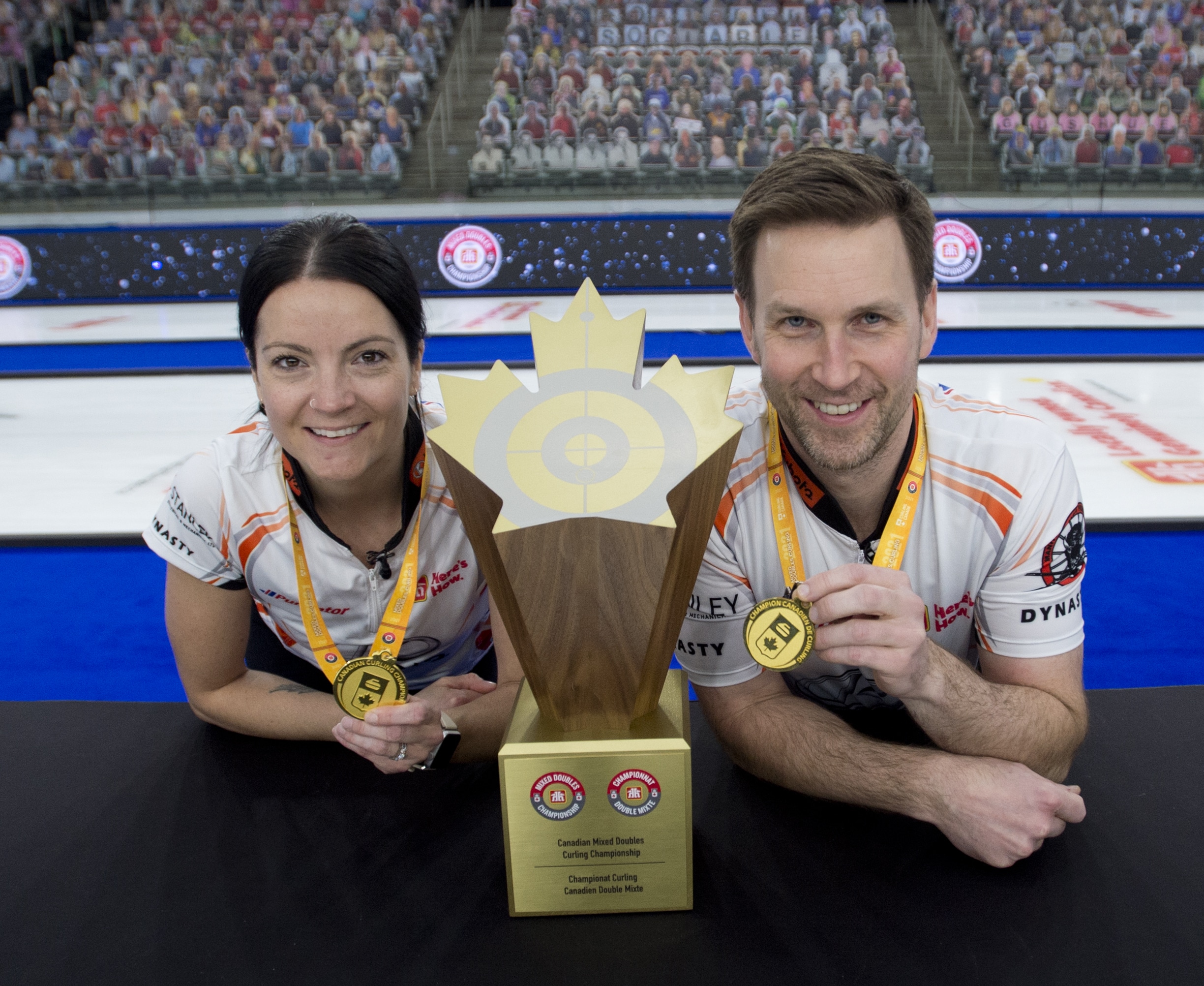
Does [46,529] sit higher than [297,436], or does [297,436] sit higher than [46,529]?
[297,436]

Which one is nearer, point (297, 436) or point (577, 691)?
point (577, 691)

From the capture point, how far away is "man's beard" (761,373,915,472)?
155 cm

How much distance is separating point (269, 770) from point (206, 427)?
4706 millimetres

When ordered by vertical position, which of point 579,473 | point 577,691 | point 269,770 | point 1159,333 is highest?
point 579,473

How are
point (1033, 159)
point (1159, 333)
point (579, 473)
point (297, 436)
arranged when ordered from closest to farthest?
point (579, 473) < point (297, 436) < point (1159, 333) < point (1033, 159)

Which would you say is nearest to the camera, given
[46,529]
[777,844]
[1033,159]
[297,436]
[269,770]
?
[777,844]

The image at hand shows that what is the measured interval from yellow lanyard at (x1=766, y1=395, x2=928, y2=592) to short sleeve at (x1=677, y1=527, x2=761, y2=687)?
10 cm

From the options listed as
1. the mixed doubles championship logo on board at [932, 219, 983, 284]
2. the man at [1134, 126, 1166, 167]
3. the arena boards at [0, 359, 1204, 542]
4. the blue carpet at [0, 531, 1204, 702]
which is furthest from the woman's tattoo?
the man at [1134, 126, 1166, 167]

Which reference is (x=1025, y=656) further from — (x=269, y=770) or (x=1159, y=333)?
(x=1159, y=333)

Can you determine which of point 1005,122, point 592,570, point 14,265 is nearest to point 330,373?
point 592,570

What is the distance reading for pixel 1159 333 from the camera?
26.6 feet

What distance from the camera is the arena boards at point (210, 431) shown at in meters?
4.19

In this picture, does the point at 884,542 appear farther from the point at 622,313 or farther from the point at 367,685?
the point at 622,313

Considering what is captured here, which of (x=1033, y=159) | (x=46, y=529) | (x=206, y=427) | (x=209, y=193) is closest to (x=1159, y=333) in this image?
(x=1033, y=159)
